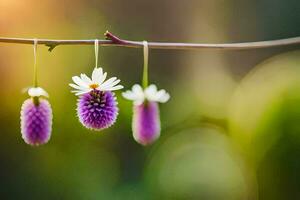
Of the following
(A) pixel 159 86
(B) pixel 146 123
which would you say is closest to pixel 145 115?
(B) pixel 146 123

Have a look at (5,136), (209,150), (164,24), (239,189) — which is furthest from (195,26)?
(5,136)

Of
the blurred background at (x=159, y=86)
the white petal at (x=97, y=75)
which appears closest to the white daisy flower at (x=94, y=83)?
the white petal at (x=97, y=75)

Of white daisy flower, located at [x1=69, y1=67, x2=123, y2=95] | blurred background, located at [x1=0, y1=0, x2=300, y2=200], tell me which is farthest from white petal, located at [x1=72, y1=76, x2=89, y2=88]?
blurred background, located at [x1=0, y1=0, x2=300, y2=200]

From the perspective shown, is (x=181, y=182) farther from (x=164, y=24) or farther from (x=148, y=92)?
(x=148, y=92)

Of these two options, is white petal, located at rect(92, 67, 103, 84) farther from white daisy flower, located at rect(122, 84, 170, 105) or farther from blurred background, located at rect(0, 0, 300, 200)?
blurred background, located at rect(0, 0, 300, 200)

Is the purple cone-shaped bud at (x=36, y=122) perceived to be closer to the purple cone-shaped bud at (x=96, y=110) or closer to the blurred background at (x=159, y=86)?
the purple cone-shaped bud at (x=96, y=110)

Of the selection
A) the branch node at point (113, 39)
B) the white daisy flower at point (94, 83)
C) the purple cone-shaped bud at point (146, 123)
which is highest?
the branch node at point (113, 39)

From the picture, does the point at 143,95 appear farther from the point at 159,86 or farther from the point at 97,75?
the point at 159,86
